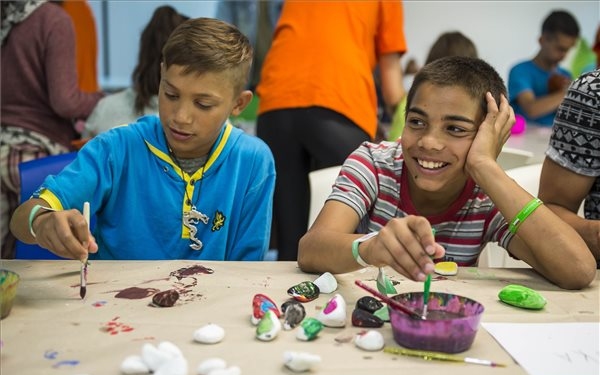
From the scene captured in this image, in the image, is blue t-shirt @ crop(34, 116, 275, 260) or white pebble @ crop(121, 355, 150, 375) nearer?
white pebble @ crop(121, 355, 150, 375)

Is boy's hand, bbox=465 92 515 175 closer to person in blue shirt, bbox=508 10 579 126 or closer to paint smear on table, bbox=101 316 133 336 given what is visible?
paint smear on table, bbox=101 316 133 336

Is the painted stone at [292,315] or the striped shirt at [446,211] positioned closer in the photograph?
the painted stone at [292,315]

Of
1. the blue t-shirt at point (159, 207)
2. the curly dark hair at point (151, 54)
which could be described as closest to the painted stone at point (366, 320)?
the blue t-shirt at point (159, 207)

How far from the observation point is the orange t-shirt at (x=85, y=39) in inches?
157

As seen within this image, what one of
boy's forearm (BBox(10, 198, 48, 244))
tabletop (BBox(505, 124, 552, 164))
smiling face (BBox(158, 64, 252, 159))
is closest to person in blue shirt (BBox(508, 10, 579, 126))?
tabletop (BBox(505, 124, 552, 164))

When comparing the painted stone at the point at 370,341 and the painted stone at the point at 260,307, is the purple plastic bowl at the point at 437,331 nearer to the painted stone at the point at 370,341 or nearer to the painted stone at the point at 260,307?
the painted stone at the point at 370,341

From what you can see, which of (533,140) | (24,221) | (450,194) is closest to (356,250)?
(450,194)

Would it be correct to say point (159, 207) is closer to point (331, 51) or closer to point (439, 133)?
point (439, 133)

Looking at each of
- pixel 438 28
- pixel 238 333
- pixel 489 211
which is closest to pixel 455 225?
pixel 489 211

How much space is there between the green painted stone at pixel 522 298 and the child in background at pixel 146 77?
188 cm

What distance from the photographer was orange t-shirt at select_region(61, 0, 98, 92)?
157 inches

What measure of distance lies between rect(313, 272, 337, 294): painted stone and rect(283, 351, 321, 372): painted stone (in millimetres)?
326

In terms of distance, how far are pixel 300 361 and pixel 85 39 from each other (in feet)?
11.5

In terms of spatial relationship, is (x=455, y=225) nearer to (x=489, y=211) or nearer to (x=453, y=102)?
(x=489, y=211)
